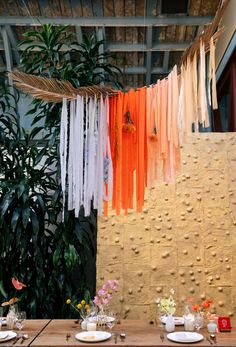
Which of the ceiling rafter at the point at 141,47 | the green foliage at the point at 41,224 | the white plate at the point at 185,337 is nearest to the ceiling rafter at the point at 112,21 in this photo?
the ceiling rafter at the point at 141,47

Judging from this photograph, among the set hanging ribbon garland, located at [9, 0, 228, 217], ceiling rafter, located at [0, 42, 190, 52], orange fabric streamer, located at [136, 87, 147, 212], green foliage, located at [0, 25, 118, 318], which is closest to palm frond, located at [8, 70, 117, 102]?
hanging ribbon garland, located at [9, 0, 228, 217]

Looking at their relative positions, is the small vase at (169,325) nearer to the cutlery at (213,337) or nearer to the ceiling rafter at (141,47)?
the cutlery at (213,337)

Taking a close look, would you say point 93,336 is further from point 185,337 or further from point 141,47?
point 141,47

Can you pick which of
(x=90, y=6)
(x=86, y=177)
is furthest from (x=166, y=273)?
(x=90, y=6)

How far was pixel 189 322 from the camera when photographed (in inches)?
101

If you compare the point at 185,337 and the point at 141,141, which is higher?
the point at 141,141

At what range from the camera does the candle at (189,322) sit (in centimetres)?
254

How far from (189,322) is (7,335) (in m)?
1.25

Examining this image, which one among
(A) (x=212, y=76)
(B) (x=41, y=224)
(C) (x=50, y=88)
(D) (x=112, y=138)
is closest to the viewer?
(A) (x=212, y=76)

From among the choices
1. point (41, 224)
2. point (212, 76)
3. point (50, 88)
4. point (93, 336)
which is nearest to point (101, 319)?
point (93, 336)

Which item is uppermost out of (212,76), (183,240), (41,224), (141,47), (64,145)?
(141,47)

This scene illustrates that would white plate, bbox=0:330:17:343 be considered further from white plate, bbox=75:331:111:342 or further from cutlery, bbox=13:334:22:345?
white plate, bbox=75:331:111:342

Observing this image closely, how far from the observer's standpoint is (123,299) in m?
3.72

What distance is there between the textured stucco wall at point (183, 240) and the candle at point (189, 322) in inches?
44.4
